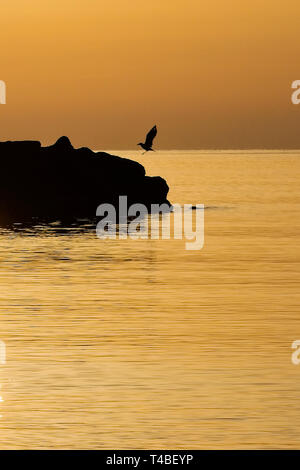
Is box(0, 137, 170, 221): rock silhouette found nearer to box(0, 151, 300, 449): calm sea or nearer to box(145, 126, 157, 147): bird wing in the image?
box(145, 126, 157, 147): bird wing

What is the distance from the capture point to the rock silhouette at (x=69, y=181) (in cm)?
8569

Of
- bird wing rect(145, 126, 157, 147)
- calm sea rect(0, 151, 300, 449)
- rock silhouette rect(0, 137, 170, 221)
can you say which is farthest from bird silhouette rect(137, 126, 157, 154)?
rock silhouette rect(0, 137, 170, 221)

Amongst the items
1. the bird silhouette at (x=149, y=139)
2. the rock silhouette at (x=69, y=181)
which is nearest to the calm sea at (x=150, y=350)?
the bird silhouette at (x=149, y=139)

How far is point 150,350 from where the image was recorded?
2158 cm

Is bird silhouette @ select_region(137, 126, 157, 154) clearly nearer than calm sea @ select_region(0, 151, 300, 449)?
No

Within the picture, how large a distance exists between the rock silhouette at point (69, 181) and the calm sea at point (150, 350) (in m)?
41.9

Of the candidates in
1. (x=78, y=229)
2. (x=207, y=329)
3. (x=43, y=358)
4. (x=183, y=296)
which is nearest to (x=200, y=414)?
(x=43, y=358)


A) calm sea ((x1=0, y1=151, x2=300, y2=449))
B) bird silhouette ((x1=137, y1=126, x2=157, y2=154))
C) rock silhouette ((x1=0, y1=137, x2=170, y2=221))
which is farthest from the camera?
rock silhouette ((x1=0, y1=137, x2=170, y2=221))

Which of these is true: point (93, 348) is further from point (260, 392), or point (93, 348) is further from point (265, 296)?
point (265, 296)

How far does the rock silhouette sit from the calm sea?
41.9 meters

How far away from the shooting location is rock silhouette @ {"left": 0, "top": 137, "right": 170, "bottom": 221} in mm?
85688

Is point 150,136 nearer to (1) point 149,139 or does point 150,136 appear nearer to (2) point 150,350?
(1) point 149,139

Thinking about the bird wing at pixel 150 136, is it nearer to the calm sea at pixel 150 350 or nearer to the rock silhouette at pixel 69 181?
the calm sea at pixel 150 350
